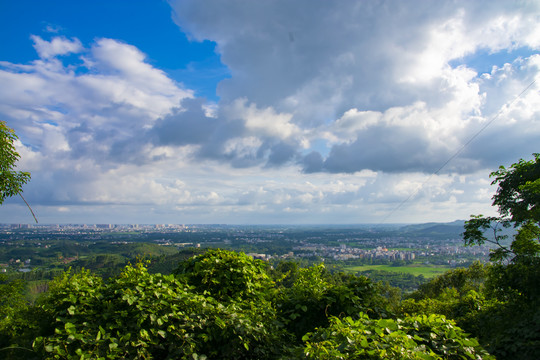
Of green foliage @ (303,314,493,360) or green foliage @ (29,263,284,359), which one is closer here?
green foliage @ (303,314,493,360)

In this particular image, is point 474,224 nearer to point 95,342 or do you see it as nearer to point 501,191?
point 501,191

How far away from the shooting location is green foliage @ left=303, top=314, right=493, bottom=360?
2.58 meters

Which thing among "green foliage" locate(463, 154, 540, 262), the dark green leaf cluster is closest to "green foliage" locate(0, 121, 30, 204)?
the dark green leaf cluster

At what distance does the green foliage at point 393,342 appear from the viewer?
2.58 m

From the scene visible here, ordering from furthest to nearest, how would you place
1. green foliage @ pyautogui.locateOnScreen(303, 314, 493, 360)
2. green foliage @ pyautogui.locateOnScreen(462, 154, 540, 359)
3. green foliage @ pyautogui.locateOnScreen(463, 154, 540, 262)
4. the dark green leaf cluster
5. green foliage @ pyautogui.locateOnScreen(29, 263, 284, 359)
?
green foliage @ pyautogui.locateOnScreen(463, 154, 540, 262)
green foliage @ pyautogui.locateOnScreen(462, 154, 540, 359)
green foliage @ pyautogui.locateOnScreen(29, 263, 284, 359)
the dark green leaf cluster
green foliage @ pyautogui.locateOnScreen(303, 314, 493, 360)

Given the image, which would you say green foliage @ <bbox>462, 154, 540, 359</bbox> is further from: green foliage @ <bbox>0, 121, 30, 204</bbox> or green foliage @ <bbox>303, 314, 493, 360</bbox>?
green foliage @ <bbox>0, 121, 30, 204</bbox>

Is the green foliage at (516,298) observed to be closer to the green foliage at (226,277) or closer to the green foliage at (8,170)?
the green foliage at (226,277)

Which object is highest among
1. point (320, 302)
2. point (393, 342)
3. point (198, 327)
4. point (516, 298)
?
point (393, 342)

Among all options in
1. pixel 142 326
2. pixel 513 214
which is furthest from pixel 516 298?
pixel 142 326

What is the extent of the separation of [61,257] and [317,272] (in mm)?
165352

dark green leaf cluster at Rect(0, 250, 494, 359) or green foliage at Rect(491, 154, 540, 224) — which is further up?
green foliage at Rect(491, 154, 540, 224)

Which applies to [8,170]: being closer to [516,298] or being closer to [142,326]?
[142,326]

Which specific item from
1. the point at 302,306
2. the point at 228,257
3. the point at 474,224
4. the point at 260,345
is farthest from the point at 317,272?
the point at 474,224

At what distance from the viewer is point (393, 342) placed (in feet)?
9.11
